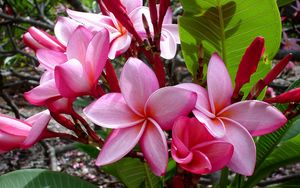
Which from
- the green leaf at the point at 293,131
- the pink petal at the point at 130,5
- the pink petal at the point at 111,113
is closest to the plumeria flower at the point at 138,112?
the pink petal at the point at 111,113

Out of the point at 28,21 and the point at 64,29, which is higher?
the point at 64,29

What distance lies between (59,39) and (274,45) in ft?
1.23

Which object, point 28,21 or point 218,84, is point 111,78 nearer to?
point 218,84

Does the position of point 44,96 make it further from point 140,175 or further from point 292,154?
point 292,154

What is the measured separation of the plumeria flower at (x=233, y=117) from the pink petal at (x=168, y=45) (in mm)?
130

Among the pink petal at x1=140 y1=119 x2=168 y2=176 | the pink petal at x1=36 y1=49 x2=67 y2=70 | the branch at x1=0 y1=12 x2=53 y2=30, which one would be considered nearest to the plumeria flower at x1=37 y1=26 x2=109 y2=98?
the pink petal at x1=36 y1=49 x2=67 y2=70

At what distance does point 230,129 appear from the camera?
621 mm

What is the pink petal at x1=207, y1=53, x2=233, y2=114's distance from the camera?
25.7 inches

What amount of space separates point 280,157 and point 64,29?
536 millimetres

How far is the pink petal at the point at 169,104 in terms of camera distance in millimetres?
597

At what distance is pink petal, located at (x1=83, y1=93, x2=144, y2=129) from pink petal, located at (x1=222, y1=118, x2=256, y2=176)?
122 mm

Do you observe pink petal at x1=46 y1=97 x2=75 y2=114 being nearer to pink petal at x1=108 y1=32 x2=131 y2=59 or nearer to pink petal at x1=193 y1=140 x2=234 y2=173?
pink petal at x1=108 y1=32 x2=131 y2=59

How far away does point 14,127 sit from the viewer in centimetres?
69

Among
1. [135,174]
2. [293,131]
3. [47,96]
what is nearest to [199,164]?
[47,96]
